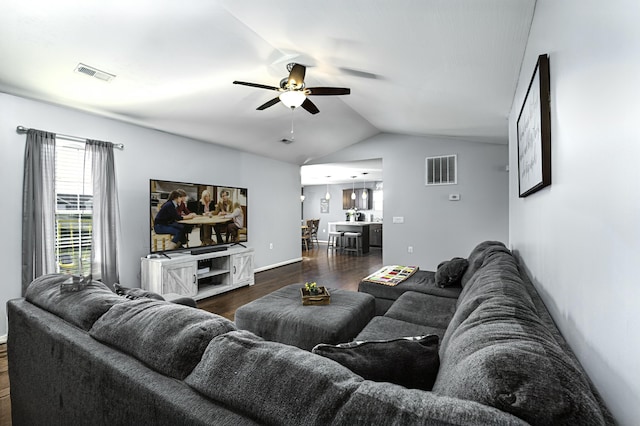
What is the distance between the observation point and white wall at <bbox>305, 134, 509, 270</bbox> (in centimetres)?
493

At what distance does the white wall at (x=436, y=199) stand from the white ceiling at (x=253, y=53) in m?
1.11

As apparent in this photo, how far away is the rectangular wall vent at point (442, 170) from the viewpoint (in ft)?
17.0

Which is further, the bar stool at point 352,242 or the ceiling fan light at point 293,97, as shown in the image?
the bar stool at point 352,242

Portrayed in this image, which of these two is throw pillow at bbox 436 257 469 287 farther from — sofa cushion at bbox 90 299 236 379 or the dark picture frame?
sofa cushion at bbox 90 299 236 379

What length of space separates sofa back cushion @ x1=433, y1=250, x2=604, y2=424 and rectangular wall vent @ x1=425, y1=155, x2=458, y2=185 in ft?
15.3

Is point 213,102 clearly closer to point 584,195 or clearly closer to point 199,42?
point 199,42

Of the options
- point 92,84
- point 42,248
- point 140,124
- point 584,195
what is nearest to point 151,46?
point 92,84

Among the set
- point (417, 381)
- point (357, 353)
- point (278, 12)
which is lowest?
point (417, 381)

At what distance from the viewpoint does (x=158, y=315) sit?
1.00m

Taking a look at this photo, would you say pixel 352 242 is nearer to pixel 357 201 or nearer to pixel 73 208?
pixel 357 201

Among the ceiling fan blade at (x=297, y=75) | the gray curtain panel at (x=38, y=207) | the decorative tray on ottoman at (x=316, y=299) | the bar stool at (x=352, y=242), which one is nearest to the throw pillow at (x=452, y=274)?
the decorative tray on ottoman at (x=316, y=299)

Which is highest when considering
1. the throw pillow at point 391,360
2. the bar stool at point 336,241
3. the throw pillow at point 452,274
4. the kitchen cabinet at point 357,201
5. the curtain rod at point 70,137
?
the curtain rod at point 70,137

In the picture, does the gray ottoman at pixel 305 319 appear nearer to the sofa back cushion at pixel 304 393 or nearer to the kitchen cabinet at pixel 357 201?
the sofa back cushion at pixel 304 393

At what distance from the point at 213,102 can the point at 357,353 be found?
11.7 feet
